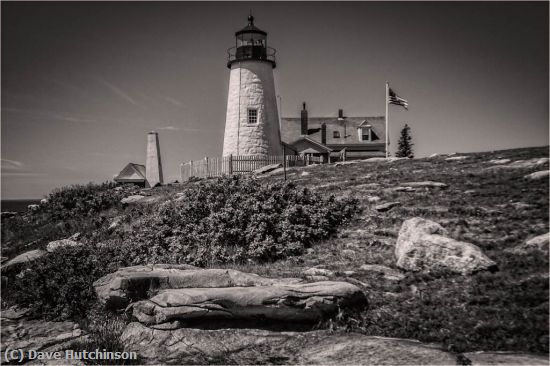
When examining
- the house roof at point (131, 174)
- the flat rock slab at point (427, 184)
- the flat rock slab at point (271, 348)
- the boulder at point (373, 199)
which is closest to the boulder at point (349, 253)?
the flat rock slab at point (271, 348)

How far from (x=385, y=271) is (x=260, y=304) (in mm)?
2883

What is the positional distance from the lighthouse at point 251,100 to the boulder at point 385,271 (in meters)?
23.5

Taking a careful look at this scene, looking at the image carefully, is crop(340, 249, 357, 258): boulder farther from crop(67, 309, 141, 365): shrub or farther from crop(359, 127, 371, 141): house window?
crop(359, 127, 371, 141): house window

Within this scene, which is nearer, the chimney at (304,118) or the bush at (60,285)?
the bush at (60,285)

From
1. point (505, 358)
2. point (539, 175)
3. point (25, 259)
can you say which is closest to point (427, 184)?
point (539, 175)

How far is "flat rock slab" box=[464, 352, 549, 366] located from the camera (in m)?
5.05

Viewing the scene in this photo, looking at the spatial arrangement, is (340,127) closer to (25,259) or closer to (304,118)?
(304,118)

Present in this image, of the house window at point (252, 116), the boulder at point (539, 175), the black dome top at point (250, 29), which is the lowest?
the boulder at point (539, 175)

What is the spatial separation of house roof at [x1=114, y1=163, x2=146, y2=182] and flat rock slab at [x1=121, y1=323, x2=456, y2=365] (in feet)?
78.9

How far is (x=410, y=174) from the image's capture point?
1614cm

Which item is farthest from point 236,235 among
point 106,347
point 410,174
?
point 410,174

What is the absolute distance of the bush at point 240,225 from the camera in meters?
10.5

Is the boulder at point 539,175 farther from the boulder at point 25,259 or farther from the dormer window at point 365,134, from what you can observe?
the dormer window at point 365,134

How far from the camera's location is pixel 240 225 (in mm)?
11562
